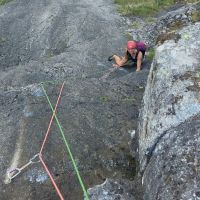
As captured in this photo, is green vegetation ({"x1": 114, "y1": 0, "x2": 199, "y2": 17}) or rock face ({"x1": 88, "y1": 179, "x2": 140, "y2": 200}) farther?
green vegetation ({"x1": 114, "y1": 0, "x2": 199, "y2": 17})

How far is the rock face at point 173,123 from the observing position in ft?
23.8

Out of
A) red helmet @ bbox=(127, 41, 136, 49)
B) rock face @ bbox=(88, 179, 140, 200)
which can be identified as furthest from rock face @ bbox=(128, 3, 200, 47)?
rock face @ bbox=(88, 179, 140, 200)

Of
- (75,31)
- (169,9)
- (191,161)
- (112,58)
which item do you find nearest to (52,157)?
(191,161)

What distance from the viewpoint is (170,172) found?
745 cm

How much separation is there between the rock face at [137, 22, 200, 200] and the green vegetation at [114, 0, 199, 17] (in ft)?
38.8

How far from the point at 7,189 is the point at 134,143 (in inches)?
121

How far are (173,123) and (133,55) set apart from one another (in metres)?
7.35

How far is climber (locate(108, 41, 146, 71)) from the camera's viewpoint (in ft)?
50.8

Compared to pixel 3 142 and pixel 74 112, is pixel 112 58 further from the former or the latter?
pixel 3 142

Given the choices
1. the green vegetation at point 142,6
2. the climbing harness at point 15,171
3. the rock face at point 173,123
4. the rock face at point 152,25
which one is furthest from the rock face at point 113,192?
the green vegetation at point 142,6

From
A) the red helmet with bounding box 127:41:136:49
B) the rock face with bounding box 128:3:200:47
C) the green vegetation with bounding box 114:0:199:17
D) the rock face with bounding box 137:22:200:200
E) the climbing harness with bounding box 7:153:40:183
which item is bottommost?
the green vegetation with bounding box 114:0:199:17

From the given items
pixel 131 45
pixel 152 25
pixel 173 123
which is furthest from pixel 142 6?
pixel 173 123

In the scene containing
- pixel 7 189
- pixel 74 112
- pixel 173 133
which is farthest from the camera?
pixel 74 112

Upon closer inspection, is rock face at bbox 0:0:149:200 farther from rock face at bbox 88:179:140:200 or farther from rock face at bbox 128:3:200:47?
rock face at bbox 88:179:140:200
